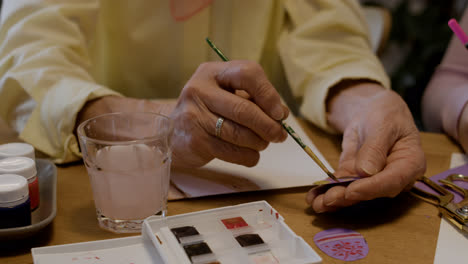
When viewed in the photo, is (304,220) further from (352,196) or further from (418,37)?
(418,37)

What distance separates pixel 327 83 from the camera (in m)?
1.04

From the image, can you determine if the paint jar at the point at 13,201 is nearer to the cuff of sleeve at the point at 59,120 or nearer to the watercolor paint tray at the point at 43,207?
the watercolor paint tray at the point at 43,207

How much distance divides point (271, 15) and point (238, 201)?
72cm

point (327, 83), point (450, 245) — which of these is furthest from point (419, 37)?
point (450, 245)

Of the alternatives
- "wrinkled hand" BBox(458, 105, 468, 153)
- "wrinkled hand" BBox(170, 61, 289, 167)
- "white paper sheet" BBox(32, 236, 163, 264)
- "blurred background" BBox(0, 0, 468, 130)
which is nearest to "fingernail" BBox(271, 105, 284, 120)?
"wrinkled hand" BBox(170, 61, 289, 167)

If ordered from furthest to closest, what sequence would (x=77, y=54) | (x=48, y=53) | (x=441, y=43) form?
(x=441, y=43) → (x=77, y=54) → (x=48, y=53)

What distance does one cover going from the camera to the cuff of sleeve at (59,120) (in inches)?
32.2

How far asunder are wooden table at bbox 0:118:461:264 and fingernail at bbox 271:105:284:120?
0.13 meters

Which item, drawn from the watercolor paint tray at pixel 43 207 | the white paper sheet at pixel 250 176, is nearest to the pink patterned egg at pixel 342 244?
the white paper sheet at pixel 250 176

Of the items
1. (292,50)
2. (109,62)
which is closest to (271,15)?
(292,50)

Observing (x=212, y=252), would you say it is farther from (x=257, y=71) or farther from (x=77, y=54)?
(x=77, y=54)

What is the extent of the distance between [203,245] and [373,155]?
34 cm

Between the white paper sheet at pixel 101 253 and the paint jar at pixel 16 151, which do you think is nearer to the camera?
the white paper sheet at pixel 101 253

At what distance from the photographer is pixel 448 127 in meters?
1.04
